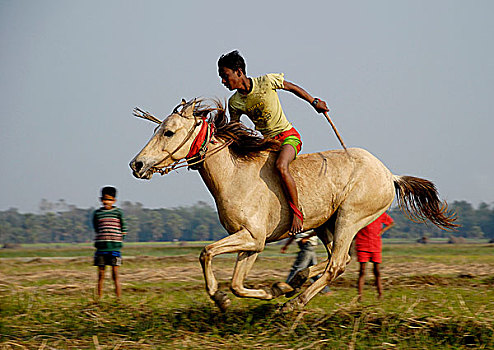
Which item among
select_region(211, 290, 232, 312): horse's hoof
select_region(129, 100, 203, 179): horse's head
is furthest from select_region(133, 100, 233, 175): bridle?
select_region(211, 290, 232, 312): horse's hoof

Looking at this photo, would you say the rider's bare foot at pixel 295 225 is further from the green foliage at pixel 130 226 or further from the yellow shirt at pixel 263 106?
the green foliage at pixel 130 226

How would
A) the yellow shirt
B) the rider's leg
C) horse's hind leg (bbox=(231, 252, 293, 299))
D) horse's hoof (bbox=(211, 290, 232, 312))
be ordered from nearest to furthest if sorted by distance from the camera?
horse's hoof (bbox=(211, 290, 232, 312)), horse's hind leg (bbox=(231, 252, 293, 299)), the rider's leg, the yellow shirt

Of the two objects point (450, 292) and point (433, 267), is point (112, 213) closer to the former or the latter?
point (450, 292)

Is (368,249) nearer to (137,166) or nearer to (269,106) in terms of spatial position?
(269,106)

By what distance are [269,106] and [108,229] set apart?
12.2ft

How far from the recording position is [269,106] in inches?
253

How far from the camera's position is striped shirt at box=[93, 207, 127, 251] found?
8781mm

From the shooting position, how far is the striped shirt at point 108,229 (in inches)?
346

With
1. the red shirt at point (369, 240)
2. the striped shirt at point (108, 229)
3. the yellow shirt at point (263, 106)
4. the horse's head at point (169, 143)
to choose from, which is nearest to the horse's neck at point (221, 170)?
the horse's head at point (169, 143)

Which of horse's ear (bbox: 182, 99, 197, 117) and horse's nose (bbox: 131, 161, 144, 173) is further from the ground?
horse's ear (bbox: 182, 99, 197, 117)

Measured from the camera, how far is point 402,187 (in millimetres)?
7441

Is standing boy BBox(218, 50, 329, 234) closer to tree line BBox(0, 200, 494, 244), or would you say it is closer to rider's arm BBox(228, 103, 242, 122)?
rider's arm BBox(228, 103, 242, 122)

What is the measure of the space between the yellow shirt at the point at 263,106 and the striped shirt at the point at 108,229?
3.14m

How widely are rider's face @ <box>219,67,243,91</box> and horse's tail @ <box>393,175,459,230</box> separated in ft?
8.38
